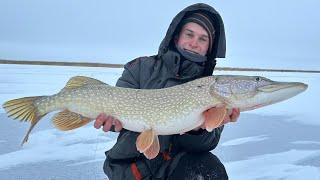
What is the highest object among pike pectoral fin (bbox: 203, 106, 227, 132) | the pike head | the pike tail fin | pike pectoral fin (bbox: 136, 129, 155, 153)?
the pike head

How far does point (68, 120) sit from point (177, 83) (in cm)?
75

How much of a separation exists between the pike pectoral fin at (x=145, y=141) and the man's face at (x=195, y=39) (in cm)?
74

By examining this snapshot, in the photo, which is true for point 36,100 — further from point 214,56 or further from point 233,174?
point 233,174

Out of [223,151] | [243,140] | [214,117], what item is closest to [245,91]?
[214,117]

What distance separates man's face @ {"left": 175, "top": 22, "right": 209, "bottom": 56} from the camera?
282 centimetres

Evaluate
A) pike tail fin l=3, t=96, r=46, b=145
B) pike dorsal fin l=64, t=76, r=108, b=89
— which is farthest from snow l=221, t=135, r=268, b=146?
pike tail fin l=3, t=96, r=46, b=145

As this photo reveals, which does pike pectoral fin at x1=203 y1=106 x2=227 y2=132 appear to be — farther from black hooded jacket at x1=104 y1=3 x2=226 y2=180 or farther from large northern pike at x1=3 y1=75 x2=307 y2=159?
black hooded jacket at x1=104 y1=3 x2=226 y2=180

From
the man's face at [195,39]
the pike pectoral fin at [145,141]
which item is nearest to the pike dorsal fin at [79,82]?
the pike pectoral fin at [145,141]

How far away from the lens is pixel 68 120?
2518 mm

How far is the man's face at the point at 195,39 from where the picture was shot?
2820mm

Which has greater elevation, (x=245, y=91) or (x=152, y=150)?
(x=245, y=91)

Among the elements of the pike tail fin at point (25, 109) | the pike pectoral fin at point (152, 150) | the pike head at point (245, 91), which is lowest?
the pike pectoral fin at point (152, 150)

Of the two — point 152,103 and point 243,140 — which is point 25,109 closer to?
point 152,103

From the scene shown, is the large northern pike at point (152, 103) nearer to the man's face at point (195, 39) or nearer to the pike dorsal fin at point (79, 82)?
the pike dorsal fin at point (79, 82)
